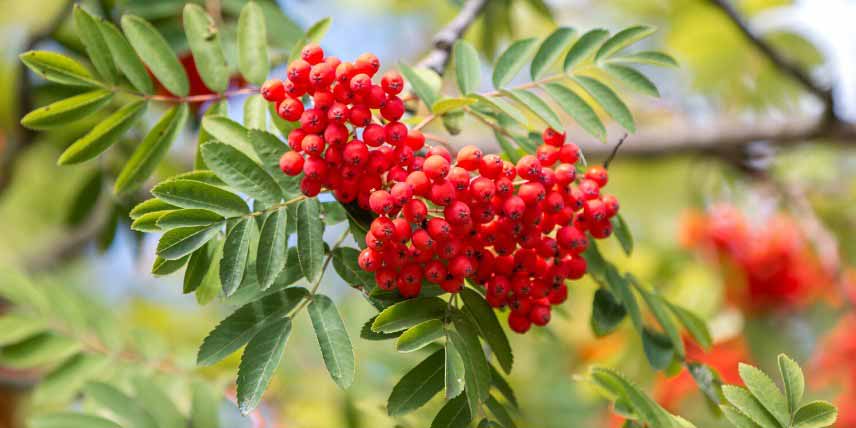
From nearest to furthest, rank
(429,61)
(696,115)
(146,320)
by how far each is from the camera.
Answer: (429,61), (146,320), (696,115)

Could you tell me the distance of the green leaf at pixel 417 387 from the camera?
1.19 meters

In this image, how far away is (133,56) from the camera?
1468mm

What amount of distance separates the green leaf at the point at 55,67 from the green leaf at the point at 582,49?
886mm

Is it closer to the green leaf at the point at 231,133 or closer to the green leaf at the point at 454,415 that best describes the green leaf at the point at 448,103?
the green leaf at the point at 231,133

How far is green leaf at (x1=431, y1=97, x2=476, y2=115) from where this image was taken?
49.9 inches

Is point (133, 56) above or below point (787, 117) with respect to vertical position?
below

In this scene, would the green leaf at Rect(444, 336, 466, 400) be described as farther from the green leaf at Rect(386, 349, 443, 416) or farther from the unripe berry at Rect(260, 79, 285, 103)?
the unripe berry at Rect(260, 79, 285, 103)

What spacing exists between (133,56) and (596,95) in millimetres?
863

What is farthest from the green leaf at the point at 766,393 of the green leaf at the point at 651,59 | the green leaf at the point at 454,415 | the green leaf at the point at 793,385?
the green leaf at the point at 651,59

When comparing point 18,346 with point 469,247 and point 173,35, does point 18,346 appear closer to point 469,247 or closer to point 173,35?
point 173,35

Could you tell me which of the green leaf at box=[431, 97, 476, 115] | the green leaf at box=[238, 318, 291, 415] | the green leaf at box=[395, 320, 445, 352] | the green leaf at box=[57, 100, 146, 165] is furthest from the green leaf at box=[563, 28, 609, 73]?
the green leaf at box=[57, 100, 146, 165]

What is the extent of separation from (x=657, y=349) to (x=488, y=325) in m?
0.43

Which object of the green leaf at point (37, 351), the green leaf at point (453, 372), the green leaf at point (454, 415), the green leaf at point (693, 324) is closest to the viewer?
the green leaf at point (453, 372)

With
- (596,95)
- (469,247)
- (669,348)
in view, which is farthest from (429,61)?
(669,348)
